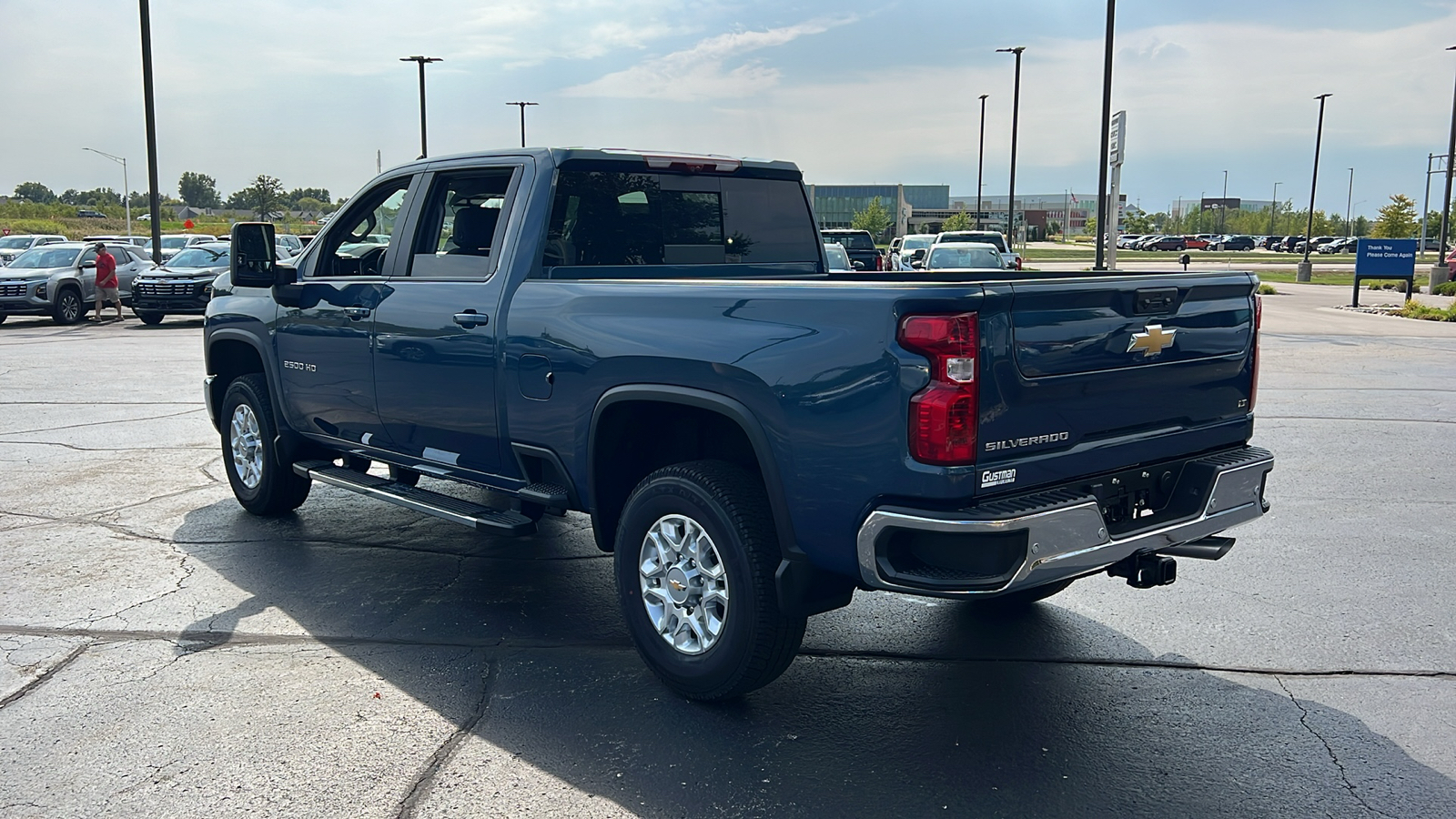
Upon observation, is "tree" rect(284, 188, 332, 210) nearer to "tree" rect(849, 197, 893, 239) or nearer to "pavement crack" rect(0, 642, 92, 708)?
"tree" rect(849, 197, 893, 239)

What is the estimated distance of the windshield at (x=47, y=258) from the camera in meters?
23.9

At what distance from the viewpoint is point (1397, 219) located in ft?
231

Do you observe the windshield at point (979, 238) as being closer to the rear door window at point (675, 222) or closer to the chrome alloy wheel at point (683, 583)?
the rear door window at point (675, 222)

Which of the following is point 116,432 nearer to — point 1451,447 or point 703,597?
point 703,597

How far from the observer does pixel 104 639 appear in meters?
5.04

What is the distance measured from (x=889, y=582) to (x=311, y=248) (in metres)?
4.24

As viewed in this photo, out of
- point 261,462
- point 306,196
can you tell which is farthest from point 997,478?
point 306,196

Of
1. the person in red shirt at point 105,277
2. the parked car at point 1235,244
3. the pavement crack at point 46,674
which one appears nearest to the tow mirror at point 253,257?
the pavement crack at point 46,674

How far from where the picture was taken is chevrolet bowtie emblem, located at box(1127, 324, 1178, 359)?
3.99 metres

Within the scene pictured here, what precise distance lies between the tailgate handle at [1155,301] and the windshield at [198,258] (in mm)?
23420

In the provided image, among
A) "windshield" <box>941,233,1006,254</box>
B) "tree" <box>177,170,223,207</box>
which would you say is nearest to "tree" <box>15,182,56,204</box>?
"tree" <box>177,170,223,207</box>

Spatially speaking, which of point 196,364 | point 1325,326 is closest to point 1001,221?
point 1325,326

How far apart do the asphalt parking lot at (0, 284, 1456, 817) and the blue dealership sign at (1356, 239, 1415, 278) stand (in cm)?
2427

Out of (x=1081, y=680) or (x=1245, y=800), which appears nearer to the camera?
(x=1245, y=800)
